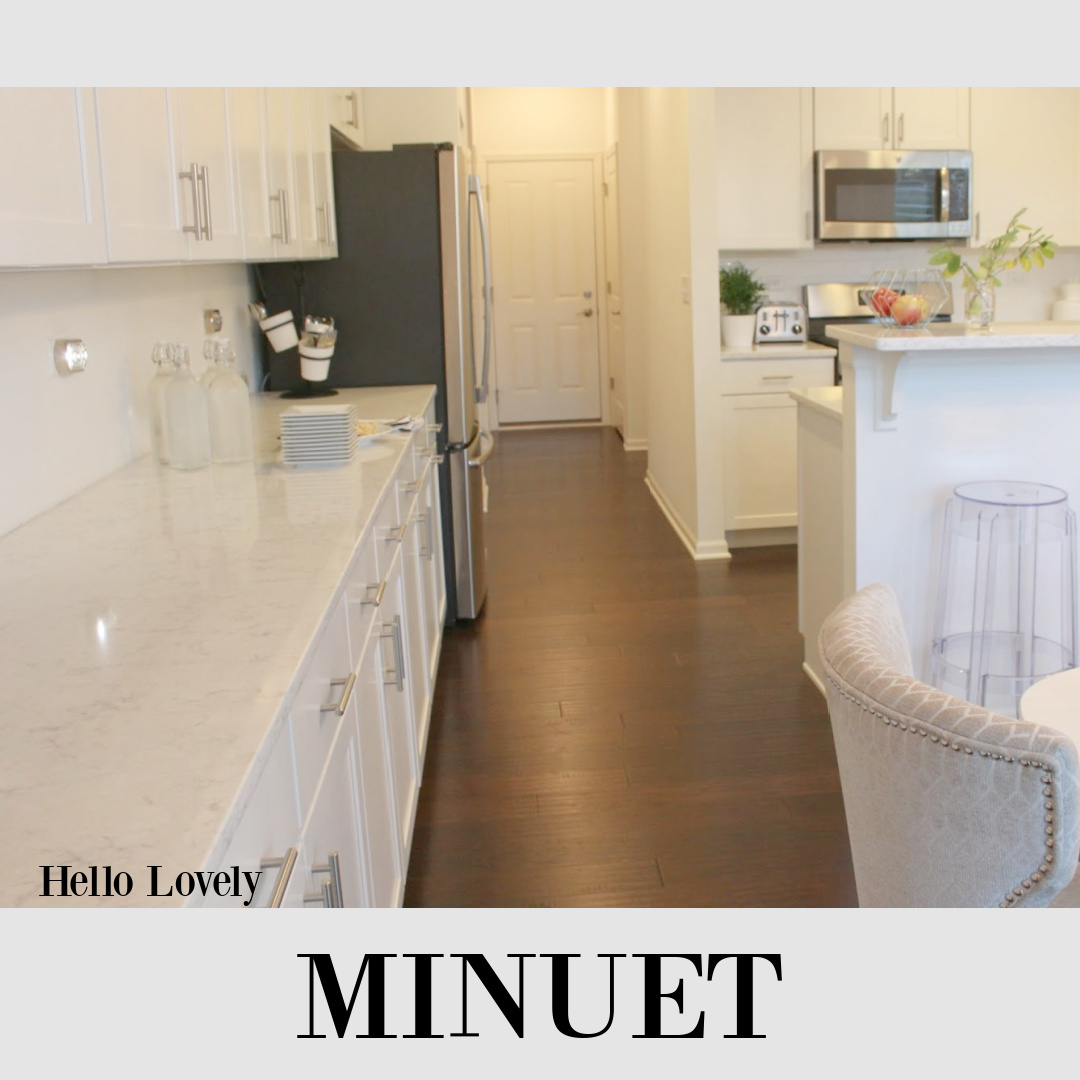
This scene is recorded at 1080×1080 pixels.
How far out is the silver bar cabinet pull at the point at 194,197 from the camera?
2.19 m

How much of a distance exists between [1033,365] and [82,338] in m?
2.36

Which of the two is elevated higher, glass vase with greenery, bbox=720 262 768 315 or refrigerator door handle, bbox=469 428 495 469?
glass vase with greenery, bbox=720 262 768 315

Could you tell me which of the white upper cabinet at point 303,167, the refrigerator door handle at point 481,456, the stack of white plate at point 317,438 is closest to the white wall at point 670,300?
the refrigerator door handle at point 481,456

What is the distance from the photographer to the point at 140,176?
192 cm

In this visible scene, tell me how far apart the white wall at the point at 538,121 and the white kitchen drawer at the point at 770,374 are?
14.7 feet

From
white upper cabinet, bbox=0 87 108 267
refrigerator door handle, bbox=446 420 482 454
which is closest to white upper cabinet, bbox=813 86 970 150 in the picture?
refrigerator door handle, bbox=446 420 482 454

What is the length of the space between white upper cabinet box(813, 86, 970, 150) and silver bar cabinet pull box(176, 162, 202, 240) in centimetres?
403

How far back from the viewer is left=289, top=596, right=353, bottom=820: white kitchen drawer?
1419 millimetres

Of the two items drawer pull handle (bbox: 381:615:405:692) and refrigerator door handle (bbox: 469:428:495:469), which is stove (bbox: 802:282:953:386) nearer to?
refrigerator door handle (bbox: 469:428:495:469)

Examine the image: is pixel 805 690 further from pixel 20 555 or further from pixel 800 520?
pixel 20 555

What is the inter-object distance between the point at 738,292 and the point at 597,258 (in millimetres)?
3985

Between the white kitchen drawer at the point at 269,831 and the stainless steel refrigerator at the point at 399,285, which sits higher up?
the stainless steel refrigerator at the point at 399,285

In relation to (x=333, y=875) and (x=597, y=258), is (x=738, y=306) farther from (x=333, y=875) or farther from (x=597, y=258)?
(x=333, y=875)

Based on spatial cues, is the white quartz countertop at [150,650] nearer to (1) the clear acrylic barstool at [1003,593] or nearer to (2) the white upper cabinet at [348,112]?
(1) the clear acrylic barstool at [1003,593]
